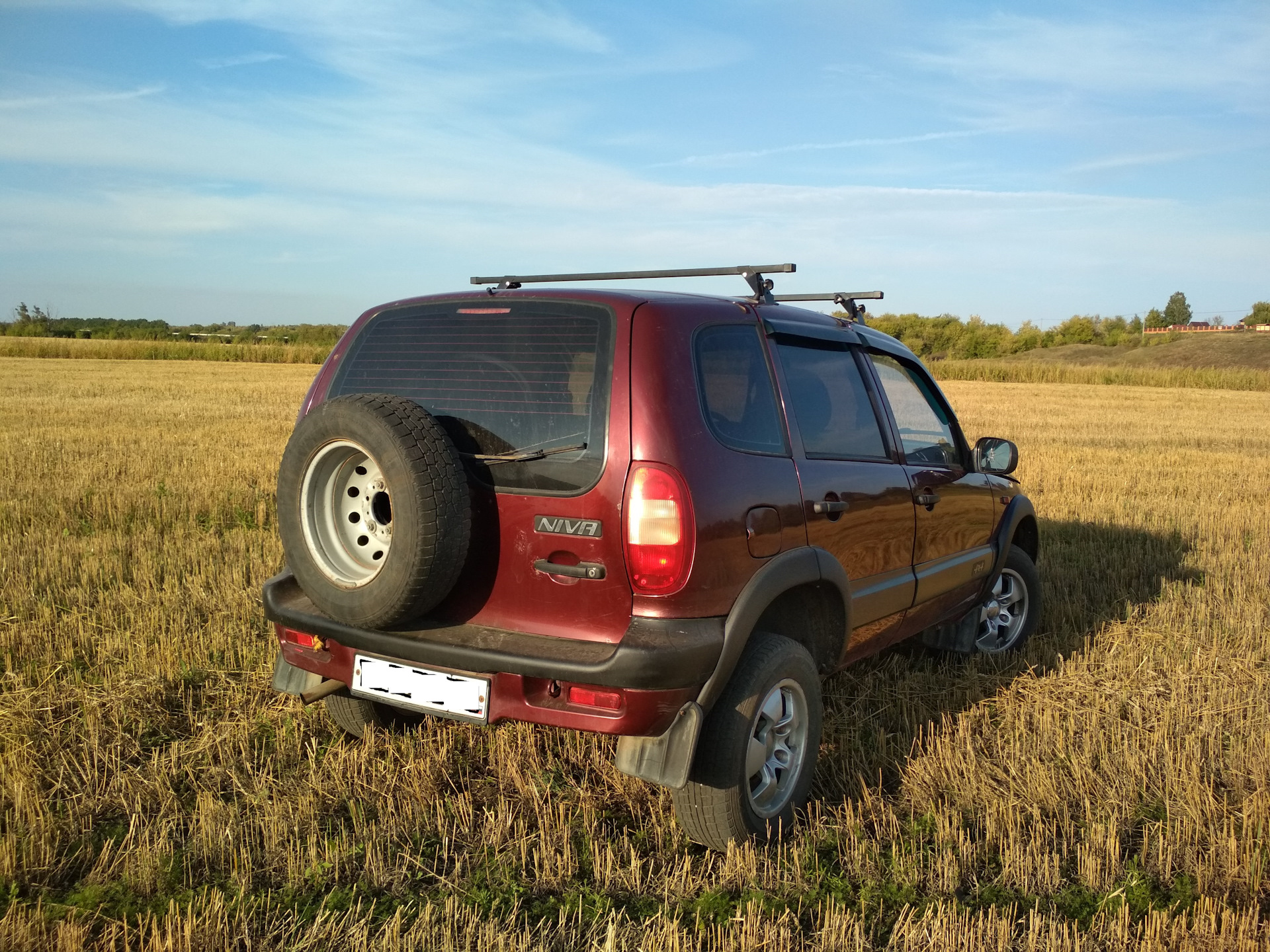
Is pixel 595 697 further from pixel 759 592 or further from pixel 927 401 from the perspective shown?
pixel 927 401

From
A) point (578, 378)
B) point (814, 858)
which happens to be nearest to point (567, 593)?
point (578, 378)

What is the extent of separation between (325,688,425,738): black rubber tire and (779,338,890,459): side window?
1917 mm

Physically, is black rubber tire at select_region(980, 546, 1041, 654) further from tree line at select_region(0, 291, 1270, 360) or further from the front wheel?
tree line at select_region(0, 291, 1270, 360)

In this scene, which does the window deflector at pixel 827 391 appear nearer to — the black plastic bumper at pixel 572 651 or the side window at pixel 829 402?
the side window at pixel 829 402

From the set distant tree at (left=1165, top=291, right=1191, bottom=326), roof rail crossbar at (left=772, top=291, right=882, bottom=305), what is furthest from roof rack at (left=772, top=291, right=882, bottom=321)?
distant tree at (left=1165, top=291, right=1191, bottom=326)

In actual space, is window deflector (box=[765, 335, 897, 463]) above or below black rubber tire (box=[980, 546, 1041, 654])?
above

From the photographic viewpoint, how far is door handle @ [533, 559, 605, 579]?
2.88 m

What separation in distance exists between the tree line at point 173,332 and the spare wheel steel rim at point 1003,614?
5027 centimetres

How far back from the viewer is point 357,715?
388 centimetres

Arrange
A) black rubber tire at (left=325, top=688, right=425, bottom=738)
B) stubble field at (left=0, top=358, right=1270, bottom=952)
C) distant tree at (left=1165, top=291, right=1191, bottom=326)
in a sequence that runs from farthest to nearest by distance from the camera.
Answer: distant tree at (left=1165, top=291, right=1191, bottom=326) < black rubber tire at (left=325, top=688, right=425, bottom=738) < stubble field at (left=0, top=358, right=1270, bottom=952)

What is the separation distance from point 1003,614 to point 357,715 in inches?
137

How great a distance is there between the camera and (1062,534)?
8422 mm

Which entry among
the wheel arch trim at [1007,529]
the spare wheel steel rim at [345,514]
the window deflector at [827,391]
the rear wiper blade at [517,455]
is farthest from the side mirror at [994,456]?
the spare wheel steel rim at [345,514]

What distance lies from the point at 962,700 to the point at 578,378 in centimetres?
264
